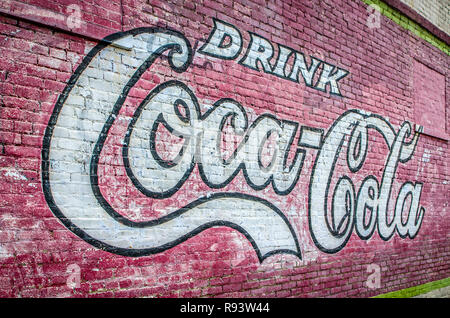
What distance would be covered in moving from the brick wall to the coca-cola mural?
0.01 m

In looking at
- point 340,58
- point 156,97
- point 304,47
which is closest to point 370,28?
point 340,58

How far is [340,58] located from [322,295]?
2.85 m

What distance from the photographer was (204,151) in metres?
3.51

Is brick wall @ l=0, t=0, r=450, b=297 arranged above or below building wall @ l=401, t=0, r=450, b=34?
below

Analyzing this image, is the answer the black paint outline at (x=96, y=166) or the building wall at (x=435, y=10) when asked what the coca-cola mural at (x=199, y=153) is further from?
the building wall at (x=435, y=10)

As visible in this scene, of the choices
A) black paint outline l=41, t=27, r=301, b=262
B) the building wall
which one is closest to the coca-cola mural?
black paint outline l=41, t=27, r=301, b=262

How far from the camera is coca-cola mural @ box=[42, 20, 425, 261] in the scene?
111 inches

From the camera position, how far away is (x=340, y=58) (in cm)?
482

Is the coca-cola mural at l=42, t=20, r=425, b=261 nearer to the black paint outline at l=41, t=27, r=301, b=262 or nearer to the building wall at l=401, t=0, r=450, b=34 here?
the black paint outline at l=41, t=27, r=301, b=262

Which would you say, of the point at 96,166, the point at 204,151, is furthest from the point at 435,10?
the point at 96,166

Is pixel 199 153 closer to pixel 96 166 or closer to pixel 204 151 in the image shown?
pixel 204 151

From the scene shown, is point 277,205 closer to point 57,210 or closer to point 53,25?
point 57,210

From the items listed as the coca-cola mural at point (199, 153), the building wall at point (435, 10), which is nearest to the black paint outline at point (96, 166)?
the coca-cola mural at point (199, 153)

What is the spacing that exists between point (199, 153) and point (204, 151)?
2.3 inches
